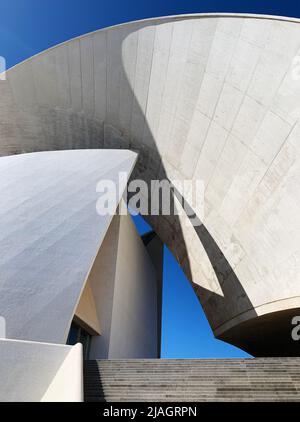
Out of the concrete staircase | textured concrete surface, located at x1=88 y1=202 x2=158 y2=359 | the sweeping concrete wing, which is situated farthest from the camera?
textured concrete surface, located at x1=88 y1=202 x2=158 y2=359

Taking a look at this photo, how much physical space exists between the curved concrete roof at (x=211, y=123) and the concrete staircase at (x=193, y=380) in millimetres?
3006

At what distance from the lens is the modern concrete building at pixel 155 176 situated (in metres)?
6.05

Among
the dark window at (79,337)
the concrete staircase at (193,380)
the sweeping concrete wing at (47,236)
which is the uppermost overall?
the sweeping concrete wing at (47,236)

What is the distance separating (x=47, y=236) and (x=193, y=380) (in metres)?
4.13

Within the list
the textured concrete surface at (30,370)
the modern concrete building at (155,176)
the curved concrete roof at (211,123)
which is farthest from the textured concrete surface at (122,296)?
the textured concrete surface at (30,370)

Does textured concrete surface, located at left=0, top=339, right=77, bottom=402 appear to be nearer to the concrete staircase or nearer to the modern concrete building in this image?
the modern concrete building

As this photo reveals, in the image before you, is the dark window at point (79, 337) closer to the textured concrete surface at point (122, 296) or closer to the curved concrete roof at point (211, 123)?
the textured concrete surface at point (122, 296)

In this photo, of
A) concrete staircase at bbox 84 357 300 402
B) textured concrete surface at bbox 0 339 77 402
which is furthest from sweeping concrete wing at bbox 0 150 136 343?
concrete staircase at bbox 84 357 300 402

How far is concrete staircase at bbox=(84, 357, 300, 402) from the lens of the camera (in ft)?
12.0

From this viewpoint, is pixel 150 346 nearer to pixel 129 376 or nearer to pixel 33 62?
pixel 129 376

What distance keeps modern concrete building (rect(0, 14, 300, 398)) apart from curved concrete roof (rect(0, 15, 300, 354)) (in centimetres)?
4

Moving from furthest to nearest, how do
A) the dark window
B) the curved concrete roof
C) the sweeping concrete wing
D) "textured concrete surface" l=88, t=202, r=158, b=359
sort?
"textured concrete surface" l=88, t=202, r=158, b=359, the dark window, the curved concrete roof, the sweeping concrete wing

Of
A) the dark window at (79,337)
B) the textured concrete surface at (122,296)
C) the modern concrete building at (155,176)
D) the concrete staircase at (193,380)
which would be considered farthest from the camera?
the textured concrete surface at (122,296)
